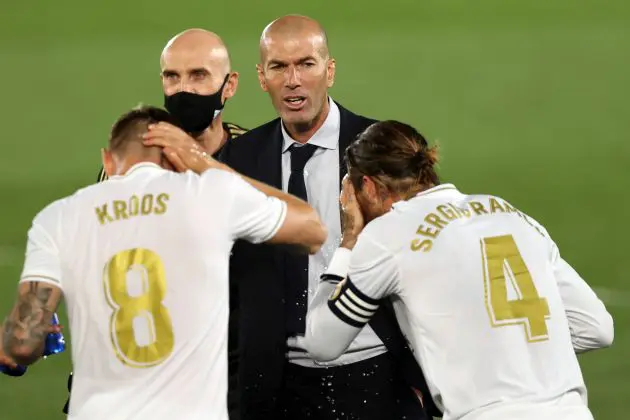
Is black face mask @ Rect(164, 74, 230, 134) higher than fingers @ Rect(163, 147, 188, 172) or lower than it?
higher

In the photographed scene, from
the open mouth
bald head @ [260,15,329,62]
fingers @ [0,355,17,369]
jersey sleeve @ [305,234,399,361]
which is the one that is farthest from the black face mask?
fingers @ [0,355,17,369]

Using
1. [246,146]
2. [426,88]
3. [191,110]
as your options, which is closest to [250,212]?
[246,146]

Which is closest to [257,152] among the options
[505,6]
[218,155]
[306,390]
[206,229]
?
[218,155]

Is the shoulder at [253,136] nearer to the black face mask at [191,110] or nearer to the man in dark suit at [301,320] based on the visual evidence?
the man in dark suit at [301,320]

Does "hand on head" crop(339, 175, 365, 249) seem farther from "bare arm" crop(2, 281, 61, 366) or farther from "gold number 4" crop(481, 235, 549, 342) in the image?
"bare arm" crop(2, 281, 61, 366)

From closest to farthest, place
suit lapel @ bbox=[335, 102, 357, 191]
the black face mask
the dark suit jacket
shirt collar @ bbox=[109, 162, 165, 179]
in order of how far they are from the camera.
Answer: shirt collar @ bbox=[109, 162, 165, 179] → the dark suit jacket → suit lapel @ bbox=[335, 102, 357, 191] → the black face mask

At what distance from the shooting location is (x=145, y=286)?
4.38 meters

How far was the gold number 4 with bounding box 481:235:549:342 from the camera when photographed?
4.49 m

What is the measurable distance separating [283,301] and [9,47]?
9.57m

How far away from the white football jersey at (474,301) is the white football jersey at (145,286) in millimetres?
545

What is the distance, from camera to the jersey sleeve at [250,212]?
4.54 meters

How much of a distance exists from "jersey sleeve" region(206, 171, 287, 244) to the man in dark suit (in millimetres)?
983

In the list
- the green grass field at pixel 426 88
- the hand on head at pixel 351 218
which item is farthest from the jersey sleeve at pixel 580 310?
the green grass field at pixel 426 88

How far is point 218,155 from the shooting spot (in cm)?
607
